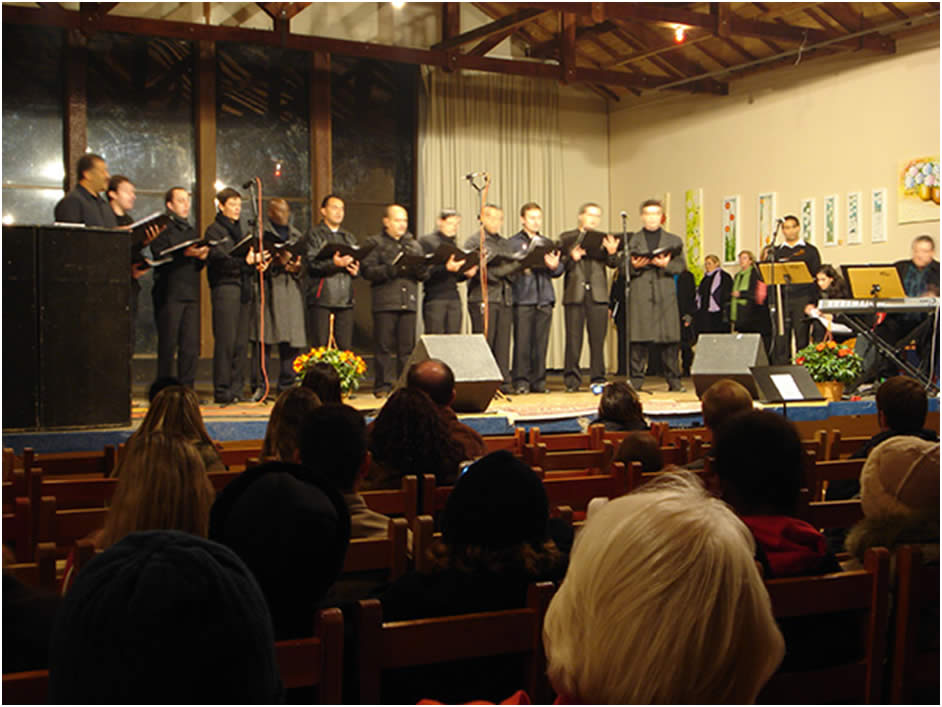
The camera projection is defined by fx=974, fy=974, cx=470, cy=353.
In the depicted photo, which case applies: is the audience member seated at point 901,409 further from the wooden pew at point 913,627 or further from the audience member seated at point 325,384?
the audience member seated at point 325,384

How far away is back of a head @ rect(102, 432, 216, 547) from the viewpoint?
1.76 metres

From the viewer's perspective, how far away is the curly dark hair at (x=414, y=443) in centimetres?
281

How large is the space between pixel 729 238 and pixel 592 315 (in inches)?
123

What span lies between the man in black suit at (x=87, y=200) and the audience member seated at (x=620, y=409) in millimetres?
3504

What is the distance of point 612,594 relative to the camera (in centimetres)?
90

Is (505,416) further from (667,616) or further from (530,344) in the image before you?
(667,616)

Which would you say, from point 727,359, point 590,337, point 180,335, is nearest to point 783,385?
point 727,359

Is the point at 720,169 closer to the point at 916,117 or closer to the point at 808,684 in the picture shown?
the point at 916,117

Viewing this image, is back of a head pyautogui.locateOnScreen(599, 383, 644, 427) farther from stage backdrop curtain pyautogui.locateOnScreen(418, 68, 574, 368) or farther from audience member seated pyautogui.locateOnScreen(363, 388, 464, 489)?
stage backdrop curtain pyautogui.locateOnScreen(418, 68, 574, 368)

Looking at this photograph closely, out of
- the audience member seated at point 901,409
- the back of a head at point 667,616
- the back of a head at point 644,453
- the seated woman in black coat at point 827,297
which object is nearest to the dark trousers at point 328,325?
the seated woman in black coat at point 827,297

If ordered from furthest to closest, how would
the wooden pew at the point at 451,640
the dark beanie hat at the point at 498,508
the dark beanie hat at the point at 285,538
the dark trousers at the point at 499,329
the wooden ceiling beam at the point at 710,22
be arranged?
the wooden ceiling beam at the point at 710,22 < the dark trousers at the point at 499,329 < the dark beanie hat at the point at 498,508 < the dark beanie hat at the point at 285,538 < the wooden pew at the point at 451,640

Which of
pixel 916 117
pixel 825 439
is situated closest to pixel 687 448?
pixel 825 439

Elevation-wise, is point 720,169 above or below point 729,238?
above

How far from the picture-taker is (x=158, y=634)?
30.0 inches
